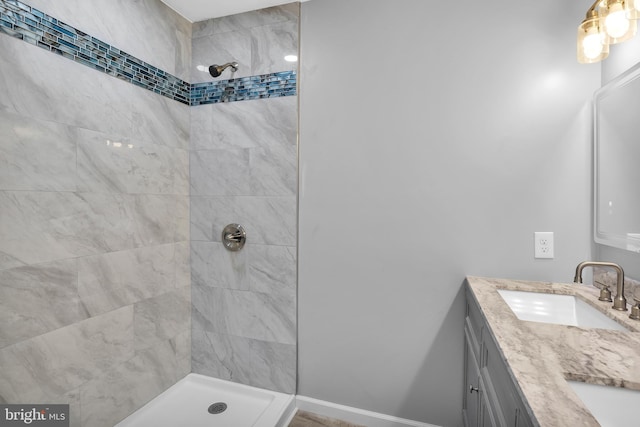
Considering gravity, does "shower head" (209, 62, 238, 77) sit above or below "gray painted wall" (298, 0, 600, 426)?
above

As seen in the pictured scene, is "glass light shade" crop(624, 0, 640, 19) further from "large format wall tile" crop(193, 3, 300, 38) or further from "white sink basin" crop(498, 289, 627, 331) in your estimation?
"large format wall tile" crop(193, 3, 300, 38)

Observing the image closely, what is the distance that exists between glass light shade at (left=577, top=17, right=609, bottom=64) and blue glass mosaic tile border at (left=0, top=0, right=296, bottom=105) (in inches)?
52.9

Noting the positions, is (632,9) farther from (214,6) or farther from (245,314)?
(245,314)

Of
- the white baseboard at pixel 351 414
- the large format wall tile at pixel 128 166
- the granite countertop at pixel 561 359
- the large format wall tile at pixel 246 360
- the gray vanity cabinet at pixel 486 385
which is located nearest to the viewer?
the granite countertop at pixel 561 359

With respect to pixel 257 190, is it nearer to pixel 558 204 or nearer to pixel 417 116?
pixel 417 116

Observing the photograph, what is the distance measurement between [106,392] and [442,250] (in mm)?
1832

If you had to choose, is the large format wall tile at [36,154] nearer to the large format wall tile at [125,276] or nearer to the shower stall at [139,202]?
the shower stall at [139,202]

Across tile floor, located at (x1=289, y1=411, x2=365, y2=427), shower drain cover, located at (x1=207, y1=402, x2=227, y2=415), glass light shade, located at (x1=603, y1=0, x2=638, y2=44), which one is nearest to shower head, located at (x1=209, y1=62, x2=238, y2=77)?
glass light shade, located at (x1=603, y1=0, x2=638, y2=44)

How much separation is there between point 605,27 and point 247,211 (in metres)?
1.83

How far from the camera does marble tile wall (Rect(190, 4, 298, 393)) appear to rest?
187 cm

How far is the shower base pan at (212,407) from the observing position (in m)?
1.70

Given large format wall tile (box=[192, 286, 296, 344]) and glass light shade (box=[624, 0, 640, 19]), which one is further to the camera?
large format wall tile (box=[192, 286, 296, 344])

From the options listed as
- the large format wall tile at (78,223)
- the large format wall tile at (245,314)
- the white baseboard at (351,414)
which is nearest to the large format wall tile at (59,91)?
the large format wall tile at (78,223)

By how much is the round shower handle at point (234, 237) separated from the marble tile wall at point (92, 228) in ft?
1.02
